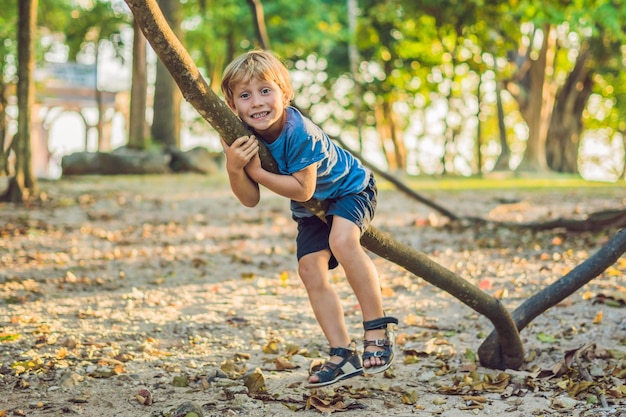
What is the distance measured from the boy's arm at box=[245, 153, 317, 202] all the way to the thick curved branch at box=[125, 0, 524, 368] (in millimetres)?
46

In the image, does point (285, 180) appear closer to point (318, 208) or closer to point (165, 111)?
point (318, 208)

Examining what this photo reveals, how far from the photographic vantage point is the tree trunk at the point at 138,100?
53.1ft

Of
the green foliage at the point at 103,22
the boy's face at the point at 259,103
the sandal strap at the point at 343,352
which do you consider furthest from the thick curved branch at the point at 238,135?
the green foliage at the point at 103,22

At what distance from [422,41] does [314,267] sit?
68.3 feet

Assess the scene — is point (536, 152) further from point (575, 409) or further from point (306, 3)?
point (575, 409)

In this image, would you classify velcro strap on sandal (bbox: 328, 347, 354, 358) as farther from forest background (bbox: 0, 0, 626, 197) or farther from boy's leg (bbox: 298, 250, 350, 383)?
forest background (bbox: 0, 0, 626, 197)

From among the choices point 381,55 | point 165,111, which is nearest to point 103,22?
point 165,111

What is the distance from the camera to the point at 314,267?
3789 millimetres

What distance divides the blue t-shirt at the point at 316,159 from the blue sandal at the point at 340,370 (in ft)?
2.33

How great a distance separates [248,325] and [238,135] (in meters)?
2.32

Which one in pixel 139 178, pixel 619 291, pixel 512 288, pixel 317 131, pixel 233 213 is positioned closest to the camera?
pixel 317 131

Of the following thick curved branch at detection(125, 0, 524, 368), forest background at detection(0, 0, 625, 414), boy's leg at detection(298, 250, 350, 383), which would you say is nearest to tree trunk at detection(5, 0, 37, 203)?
forest background at detection(0, 0, 625, 414)

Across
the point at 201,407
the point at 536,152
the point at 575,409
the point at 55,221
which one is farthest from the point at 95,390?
the point at 536,152

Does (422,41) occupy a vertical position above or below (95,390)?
above
